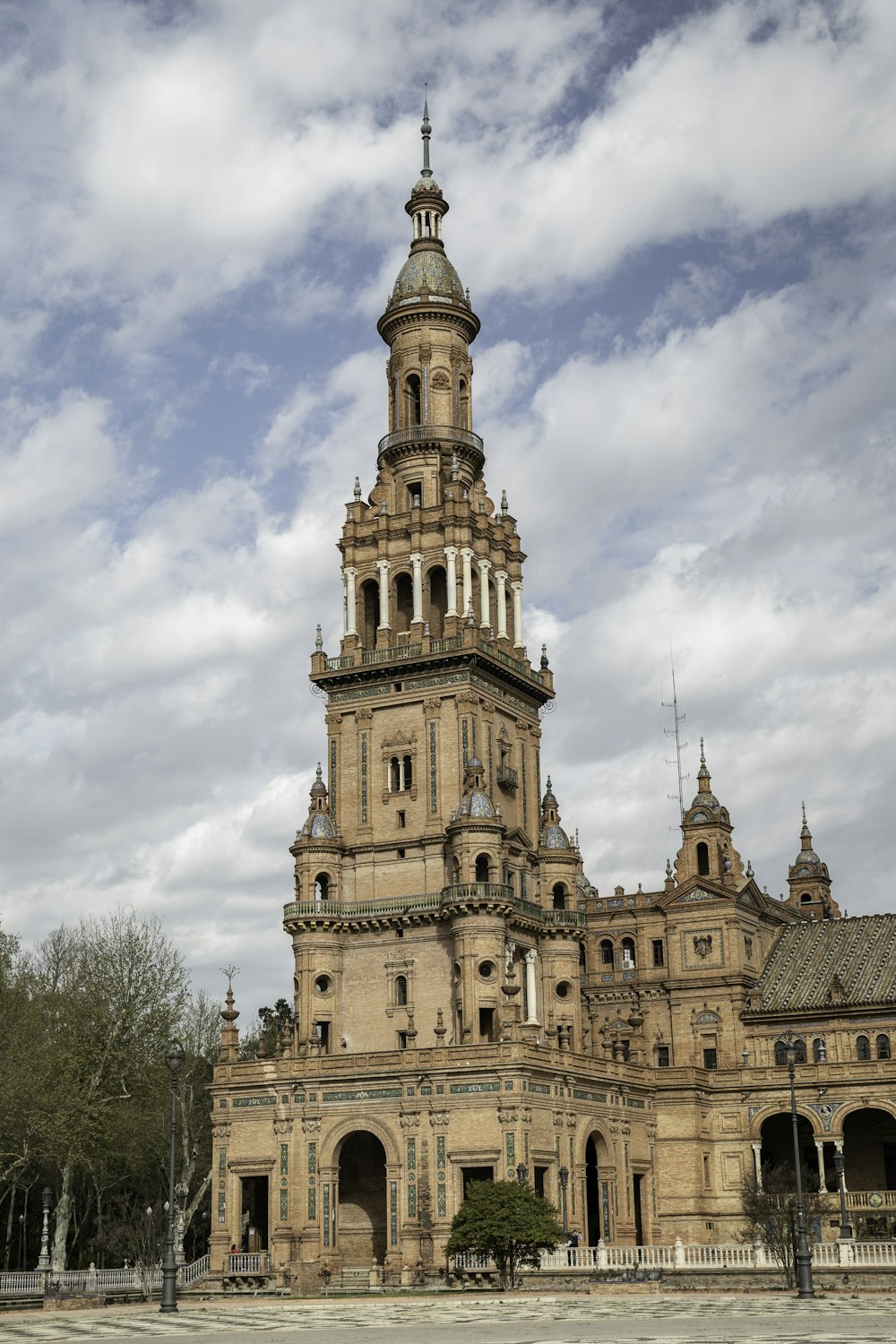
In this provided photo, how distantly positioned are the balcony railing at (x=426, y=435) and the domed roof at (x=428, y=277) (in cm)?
761

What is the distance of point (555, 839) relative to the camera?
8238 centimetres

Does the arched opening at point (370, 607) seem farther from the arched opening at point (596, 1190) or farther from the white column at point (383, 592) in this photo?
the arched opening at point (596, 1190)

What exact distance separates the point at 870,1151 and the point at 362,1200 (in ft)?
84.5

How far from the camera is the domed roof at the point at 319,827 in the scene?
79.1 m

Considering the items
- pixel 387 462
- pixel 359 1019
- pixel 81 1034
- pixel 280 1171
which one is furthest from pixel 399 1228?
pixel 387 462

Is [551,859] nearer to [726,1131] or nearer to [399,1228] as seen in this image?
[726,1131]

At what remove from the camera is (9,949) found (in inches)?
3327

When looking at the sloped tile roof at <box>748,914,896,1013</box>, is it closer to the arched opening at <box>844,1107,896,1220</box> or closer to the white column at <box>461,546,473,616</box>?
the arched opening at <box>844,1107,896,1220</box>

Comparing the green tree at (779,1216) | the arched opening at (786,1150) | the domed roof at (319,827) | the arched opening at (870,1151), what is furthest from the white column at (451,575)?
the arched opening at (870,1151)

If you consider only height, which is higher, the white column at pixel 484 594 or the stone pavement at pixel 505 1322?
the white column at pixel 484 594

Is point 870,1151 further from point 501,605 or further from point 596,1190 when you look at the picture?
point 501,605

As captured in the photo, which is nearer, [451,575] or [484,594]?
[451,575]

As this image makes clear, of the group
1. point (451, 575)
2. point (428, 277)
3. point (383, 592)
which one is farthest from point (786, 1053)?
point (428, 277)

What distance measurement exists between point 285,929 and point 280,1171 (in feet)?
38.2
